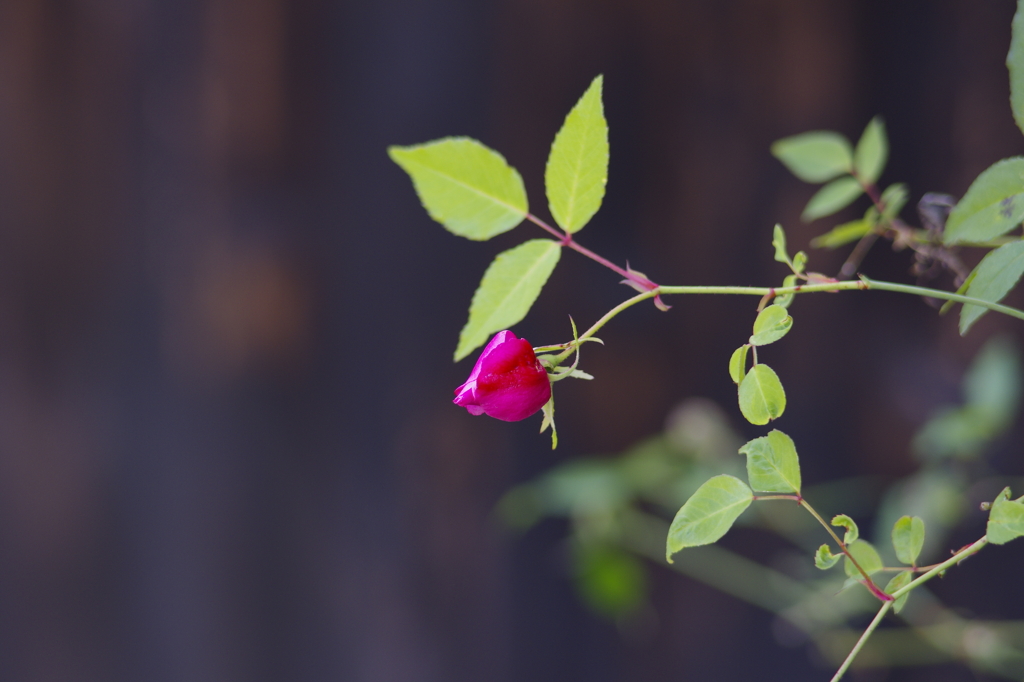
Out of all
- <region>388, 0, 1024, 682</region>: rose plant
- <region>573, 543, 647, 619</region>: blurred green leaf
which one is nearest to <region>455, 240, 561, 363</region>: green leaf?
<region>388, 0, 1024, 682</region>: rose plant

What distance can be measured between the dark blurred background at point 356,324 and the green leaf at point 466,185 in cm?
62

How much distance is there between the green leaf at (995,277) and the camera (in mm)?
168

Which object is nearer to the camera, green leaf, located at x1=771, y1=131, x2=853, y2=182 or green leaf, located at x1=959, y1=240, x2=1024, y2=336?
green leaf, located at x1=959, y1=240, x2=1024, y2=336

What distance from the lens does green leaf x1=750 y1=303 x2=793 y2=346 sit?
16cm

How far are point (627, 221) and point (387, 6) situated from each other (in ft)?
1.26

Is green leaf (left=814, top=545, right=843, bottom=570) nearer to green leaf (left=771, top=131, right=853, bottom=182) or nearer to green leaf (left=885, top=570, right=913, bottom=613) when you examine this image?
green leaf (left=885, top=570, right=913, bottom=613)

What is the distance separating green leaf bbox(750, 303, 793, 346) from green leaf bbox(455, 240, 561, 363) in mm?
54

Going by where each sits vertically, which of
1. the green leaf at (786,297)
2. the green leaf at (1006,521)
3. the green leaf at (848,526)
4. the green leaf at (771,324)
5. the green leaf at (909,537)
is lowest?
the green leaf at (909,537)

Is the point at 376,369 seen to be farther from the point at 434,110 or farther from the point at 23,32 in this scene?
the point at 23,32

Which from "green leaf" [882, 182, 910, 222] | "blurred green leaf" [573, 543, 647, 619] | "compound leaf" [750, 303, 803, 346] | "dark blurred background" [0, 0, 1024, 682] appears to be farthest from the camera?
"dark blurred background" [0, 0, 1024, 682]

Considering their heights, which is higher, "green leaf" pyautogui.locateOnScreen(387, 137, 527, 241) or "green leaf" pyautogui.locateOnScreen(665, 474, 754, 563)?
"green leaf" pyautogui.locateOnScreen(387, 137, 527, 241)

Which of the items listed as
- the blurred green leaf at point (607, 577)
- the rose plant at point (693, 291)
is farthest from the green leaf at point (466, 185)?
the blurred green leaf at point (607, 577)

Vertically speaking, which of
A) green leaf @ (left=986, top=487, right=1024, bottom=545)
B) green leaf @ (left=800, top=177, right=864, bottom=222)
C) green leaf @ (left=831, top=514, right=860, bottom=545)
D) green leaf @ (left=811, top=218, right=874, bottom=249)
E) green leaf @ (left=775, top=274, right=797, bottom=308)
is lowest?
green leaf @ (left=831, top=514, right=860, bottom=545)

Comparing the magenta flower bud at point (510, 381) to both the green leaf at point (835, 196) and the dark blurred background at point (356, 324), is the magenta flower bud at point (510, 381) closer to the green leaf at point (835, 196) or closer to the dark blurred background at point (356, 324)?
the green leaf at point (835, 196)
